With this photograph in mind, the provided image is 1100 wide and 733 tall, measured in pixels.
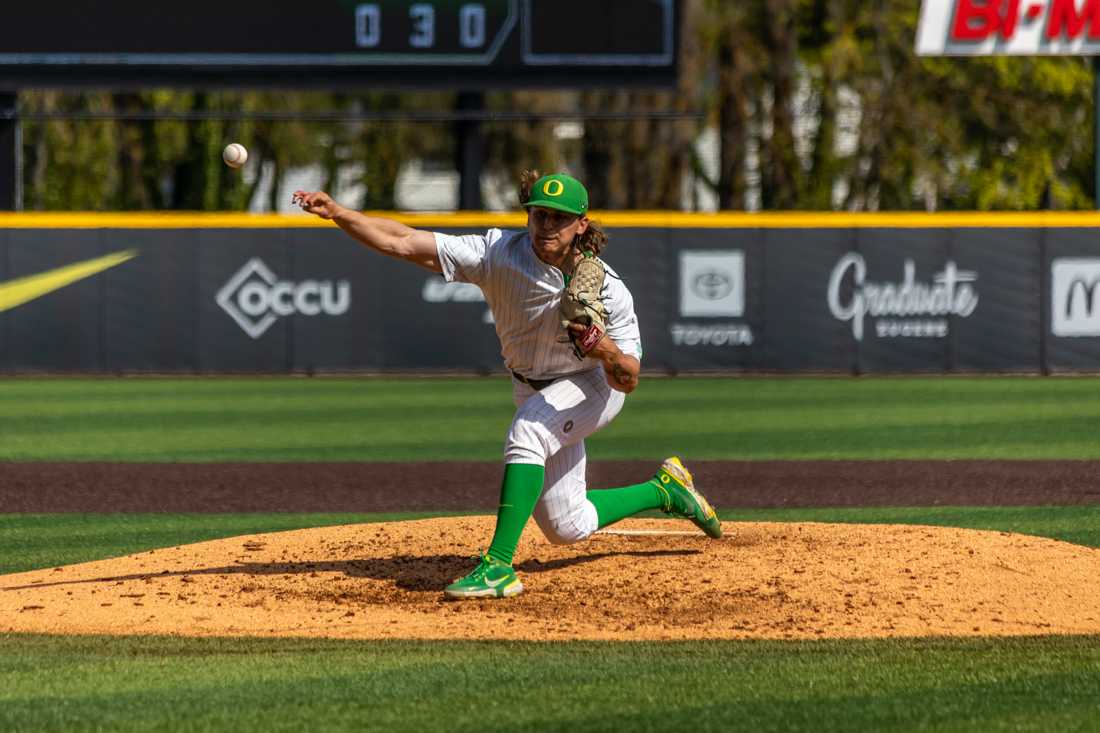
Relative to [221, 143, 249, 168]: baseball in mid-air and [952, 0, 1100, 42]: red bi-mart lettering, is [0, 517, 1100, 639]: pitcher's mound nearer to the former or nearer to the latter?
[221, 143, 249, 168]: baseball in mid-air

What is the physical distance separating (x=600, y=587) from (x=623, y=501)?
0.48m

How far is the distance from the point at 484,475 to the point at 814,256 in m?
10.1

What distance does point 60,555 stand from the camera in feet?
24.7

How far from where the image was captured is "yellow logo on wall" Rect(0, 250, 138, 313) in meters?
19.5

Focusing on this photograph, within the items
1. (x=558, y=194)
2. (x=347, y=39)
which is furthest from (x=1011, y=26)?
(x=558, y=194)

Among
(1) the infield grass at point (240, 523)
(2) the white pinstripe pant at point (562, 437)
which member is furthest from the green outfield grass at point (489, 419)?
(2) the white pinstripe pant at point (562, 437)

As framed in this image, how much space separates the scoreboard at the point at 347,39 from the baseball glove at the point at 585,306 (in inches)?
517

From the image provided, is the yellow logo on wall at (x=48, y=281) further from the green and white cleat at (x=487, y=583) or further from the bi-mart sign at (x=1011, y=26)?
the green and white cleat at (x=487, y=583)

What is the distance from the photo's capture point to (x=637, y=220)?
A: 20.0 meters

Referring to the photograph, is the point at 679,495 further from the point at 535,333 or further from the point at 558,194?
the point at 558,194

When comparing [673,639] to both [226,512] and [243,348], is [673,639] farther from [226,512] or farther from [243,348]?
[243,348]

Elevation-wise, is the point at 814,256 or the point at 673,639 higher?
the point at 814,256

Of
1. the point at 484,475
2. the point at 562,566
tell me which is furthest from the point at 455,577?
the point at 484,475

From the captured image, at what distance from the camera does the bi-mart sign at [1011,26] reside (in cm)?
2042
